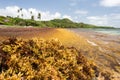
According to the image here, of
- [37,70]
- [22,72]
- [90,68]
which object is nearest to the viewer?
[22,72]

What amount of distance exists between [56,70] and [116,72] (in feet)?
16.5

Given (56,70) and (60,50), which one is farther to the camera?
(60,50)

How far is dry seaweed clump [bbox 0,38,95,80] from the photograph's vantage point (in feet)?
23.4

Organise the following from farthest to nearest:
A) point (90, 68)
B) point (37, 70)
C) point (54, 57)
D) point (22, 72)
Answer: point (90, 68) → point (54, 57) → point (37, 70) → point (22, 72)

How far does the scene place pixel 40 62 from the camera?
7.90 metres

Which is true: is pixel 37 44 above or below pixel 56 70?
above

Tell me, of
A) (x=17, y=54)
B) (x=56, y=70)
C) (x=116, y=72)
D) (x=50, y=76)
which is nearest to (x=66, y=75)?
(x=56, y=70)

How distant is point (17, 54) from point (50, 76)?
1185mm

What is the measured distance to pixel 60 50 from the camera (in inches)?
360

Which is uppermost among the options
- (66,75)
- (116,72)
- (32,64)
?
(32,64)

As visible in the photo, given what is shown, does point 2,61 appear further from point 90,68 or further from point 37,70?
point 90,68

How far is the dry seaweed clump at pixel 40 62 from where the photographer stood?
23.4ft

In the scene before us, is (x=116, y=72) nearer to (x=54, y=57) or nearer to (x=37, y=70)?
(x=54, y=57)

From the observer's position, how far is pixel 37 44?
8.43m
